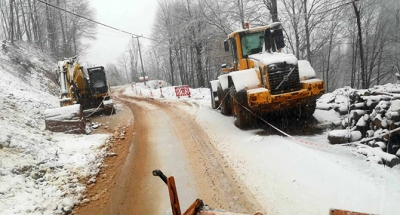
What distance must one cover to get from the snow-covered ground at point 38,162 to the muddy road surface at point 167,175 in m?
0.42

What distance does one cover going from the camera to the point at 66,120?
966cm

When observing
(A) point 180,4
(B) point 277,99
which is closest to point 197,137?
(B) point 277,99

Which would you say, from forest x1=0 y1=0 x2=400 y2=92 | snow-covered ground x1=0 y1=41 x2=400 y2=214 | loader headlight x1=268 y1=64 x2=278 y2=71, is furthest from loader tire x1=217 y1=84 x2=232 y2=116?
forest x1=0 y1=0 x2=400 y2=92

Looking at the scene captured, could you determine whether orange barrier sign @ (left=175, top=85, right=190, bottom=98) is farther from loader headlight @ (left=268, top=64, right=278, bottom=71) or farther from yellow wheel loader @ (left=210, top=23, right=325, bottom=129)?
loader headlight @ (left=268, top=64, right=278, bottom=71)

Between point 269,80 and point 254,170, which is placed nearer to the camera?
point 254,170

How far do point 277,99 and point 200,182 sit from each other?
3.63 m

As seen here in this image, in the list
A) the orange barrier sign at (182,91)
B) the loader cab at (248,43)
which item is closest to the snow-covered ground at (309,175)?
the loader cab at (248,43)

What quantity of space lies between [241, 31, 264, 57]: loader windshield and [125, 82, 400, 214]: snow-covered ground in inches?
136

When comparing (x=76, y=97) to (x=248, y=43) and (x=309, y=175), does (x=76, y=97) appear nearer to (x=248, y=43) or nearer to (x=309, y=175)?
(x=248, y=43)

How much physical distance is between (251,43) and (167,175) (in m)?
5.99

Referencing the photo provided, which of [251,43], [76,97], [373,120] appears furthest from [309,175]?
[76,97]

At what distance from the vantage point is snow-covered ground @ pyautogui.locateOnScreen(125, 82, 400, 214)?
418 cm

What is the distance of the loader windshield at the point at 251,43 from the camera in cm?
1005

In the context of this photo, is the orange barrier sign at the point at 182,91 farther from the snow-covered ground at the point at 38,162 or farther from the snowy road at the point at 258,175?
the snowy road at the point at 258,175
